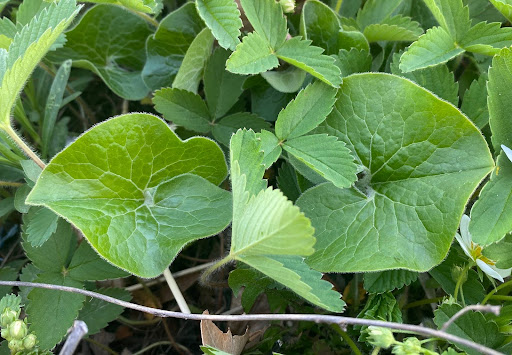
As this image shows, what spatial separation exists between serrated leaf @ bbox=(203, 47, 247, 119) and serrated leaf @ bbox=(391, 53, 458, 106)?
1.36 ft

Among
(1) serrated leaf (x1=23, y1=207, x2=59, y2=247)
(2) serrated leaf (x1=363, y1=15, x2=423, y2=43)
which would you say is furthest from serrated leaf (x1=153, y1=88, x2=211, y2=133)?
(2) serrated leaf (x1=363, y1=15, x2=423, y2=43)

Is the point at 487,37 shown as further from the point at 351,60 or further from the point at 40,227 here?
Result: the point at 40,227

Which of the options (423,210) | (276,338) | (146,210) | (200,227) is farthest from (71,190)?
(423,210)

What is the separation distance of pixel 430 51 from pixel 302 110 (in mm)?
312

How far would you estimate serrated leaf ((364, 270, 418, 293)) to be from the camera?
1.10 metres

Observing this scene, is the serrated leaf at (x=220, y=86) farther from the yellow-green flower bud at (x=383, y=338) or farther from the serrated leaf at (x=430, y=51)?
the yellow-green flower bud at (x=383, y=338)

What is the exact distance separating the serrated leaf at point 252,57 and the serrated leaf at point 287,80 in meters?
0.13

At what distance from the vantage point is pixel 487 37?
116cm

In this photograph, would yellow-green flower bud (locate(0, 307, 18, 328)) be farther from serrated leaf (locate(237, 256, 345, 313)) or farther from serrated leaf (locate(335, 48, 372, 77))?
serrated leaf (locate(335, 48, 372, 77))

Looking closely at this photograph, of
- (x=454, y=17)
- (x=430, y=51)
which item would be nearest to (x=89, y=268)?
(x=430, y=51)

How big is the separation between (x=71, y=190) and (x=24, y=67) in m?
0.25

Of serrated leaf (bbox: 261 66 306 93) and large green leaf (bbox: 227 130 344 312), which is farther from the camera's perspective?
serrated leaf (bbox: 261 66 306 93)

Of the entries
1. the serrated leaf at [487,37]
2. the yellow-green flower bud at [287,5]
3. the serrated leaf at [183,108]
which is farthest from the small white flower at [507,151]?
the serrated leaf at [183,108]

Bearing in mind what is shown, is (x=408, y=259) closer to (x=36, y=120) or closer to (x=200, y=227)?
(x=200, y=227)
